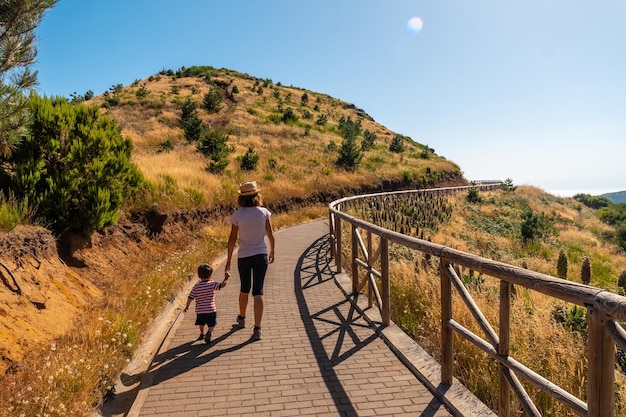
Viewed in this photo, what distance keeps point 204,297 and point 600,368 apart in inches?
190

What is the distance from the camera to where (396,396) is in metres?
4.12

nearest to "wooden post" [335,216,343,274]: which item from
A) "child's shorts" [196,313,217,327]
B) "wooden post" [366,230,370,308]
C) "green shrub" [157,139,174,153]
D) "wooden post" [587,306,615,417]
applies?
"wooden post" [366,230,370,308]

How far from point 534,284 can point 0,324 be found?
5.45 meters

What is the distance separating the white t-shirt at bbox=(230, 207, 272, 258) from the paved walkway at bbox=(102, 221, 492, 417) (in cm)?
129

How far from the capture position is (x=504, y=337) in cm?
334

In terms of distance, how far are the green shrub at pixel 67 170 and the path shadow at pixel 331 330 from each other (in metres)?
4.52

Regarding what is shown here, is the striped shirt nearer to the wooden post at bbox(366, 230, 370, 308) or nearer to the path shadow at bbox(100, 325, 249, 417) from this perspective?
the path shadow at bbox(100, 325, 249, 417)

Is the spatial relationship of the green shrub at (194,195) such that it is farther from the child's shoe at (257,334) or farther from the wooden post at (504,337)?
the wooden post at (504,337)

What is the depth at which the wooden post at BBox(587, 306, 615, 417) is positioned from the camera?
221 cm

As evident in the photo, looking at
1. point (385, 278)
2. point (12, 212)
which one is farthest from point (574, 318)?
point (12, 212)

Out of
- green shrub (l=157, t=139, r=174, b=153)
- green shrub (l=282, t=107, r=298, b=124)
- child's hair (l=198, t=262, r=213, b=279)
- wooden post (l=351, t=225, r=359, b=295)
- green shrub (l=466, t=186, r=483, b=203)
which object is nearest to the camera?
child's hair (l=198, t=262, r=213, b=279)

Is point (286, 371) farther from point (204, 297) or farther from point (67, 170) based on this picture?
point (67, 170)

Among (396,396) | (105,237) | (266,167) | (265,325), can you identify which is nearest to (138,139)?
(266,167)

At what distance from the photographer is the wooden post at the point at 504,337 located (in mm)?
3291
